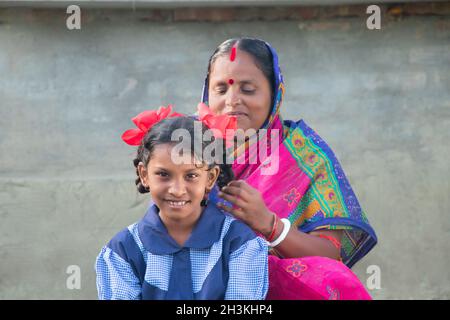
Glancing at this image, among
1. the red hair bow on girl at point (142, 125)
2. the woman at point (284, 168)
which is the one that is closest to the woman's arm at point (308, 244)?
the woman at point (284, 168)

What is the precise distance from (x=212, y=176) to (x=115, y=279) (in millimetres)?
553

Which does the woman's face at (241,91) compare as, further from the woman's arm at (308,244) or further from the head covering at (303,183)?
the woman's arm at (308,244)

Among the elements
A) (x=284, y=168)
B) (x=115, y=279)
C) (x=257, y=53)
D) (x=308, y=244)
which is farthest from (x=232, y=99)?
(x=115, y=279)

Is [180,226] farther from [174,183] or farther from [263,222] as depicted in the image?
[263,222]

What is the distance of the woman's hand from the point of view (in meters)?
3.84

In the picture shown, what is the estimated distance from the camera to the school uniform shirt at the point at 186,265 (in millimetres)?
3658

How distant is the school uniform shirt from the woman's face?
2.10 feet

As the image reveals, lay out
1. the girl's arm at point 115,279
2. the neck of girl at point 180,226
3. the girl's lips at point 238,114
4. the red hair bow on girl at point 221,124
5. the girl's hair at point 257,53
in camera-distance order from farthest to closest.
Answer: the girl's hair at point 257,53 < the girl's lips at point 238,114 < the red hair bow on girl at point 221,124 < the neck of girl at point 180,226 < the girl's arm at point 115,279

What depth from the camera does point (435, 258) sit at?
277 inches

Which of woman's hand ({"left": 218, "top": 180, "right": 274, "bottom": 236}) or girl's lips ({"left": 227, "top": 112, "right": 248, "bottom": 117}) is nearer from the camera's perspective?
woman's hand ({"left": 218, "top": 180, "right": 274, "bottom": 236})

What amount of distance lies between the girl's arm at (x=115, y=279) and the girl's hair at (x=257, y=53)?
3.73 ft

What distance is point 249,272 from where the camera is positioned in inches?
145

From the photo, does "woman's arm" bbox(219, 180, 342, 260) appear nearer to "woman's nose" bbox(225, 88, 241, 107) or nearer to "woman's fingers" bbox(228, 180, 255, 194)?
"woman's fingers" bbox(228, 180, 255, 194)

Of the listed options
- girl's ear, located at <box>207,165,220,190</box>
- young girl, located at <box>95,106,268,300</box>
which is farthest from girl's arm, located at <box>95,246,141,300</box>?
girl's ear, located at <box>207,165,220,190</box>
